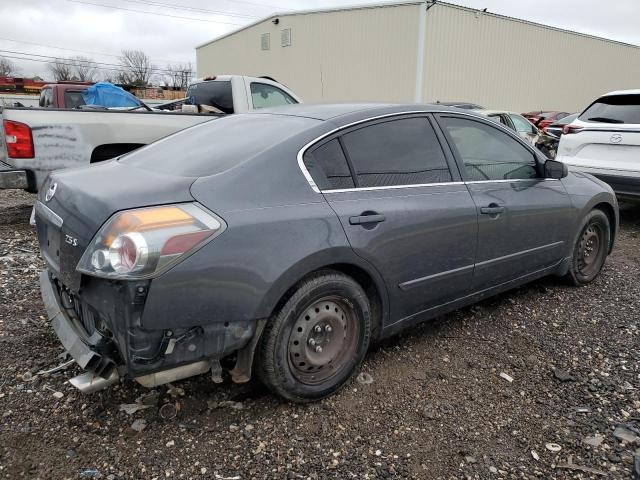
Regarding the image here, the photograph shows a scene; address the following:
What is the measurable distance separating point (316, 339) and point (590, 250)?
318cm

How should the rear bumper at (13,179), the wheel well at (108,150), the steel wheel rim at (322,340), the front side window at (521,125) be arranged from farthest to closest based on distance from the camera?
the front side window at (521,125) < the wheel well at (108,150) < the rear bumper at (13,179) < the steel wheel rim at (322,340)

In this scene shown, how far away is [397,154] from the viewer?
3.00m

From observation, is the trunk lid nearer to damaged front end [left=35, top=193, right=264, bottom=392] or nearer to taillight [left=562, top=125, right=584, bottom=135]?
damaged front end [left=35, top=193, right=264, bottom=392]

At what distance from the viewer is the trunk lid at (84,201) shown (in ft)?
7.21

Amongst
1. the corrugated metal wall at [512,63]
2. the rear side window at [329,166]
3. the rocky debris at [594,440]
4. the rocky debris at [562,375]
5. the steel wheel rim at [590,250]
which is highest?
the corrugated metal wall at [512,63]

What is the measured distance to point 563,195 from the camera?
3.98 m

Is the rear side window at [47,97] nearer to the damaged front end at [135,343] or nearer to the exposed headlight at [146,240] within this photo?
the damaged front end at [135,343]

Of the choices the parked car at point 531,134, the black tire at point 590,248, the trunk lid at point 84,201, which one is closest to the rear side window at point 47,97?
the trunk lid at point 84,201

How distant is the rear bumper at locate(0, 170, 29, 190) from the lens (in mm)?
4863

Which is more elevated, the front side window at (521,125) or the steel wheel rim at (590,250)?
the front side window at (521,125)

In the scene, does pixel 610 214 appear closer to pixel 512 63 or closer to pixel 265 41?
pixel 512 63

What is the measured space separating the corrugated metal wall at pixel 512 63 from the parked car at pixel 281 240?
19.0 m

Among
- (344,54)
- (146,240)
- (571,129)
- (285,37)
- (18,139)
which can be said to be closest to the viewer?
(146,240)

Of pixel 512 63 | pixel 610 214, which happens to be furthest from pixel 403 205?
pixel 512 63
